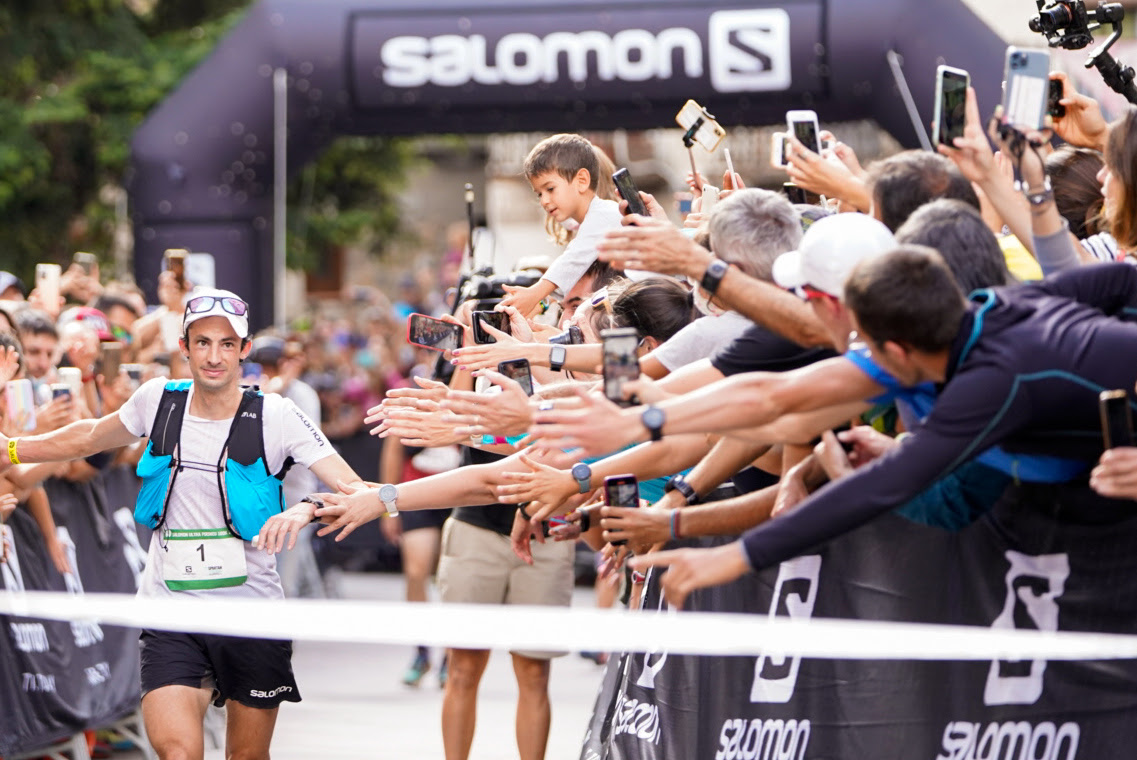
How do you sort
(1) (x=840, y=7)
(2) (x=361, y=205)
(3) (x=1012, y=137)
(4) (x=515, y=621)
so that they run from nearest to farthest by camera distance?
1. (4) (x=515, y=621)
2. (3) (x=1012, y=137)
3. (1) (x=840, y=7)
4. (2) (x=361, y=205)

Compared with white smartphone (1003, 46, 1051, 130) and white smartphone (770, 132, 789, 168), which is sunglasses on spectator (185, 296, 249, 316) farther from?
white smartphone (1003, 46, 1051, 130)

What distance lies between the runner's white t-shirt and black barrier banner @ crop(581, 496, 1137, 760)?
5.97 ft

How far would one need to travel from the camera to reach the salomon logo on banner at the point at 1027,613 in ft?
13.2

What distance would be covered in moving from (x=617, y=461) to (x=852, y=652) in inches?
52.8

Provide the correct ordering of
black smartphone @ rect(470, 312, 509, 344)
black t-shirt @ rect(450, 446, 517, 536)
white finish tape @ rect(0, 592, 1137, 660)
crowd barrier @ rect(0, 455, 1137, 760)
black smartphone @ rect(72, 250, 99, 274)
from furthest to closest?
1. black smartphone @ rect(72, 250, 99, 274)
2. black t-shirt @ rect(450, 446, 517, 536)
3. black smartphone @ rect(470, 312, 509, 344)
4. crowd barrier @ rect(0, 455, 1137, 760)
5. white finish tape @ rect(0, 592, 1137, 660)

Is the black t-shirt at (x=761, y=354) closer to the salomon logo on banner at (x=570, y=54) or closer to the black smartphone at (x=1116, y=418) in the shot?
the black smartphone at (x=1116, y=418)

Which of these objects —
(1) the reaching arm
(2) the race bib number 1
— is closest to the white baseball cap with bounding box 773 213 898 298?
(2) the race bib number 1

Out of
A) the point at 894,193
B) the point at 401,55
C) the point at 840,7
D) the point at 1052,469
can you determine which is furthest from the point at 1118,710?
the point at 401,55

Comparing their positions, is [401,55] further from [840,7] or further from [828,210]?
[828,210]

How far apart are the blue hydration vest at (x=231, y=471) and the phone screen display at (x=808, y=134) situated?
7.09 feet

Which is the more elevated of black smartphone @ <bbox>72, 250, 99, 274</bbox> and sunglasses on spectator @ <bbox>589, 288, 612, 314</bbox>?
sunglasses on spectator @ <bbox>589, 288, 612, 314</bbox>

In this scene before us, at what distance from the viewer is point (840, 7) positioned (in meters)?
11.5

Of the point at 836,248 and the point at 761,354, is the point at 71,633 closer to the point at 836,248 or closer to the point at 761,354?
the point at 761,354

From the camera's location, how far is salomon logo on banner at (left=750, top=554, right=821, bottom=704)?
15.1ft
